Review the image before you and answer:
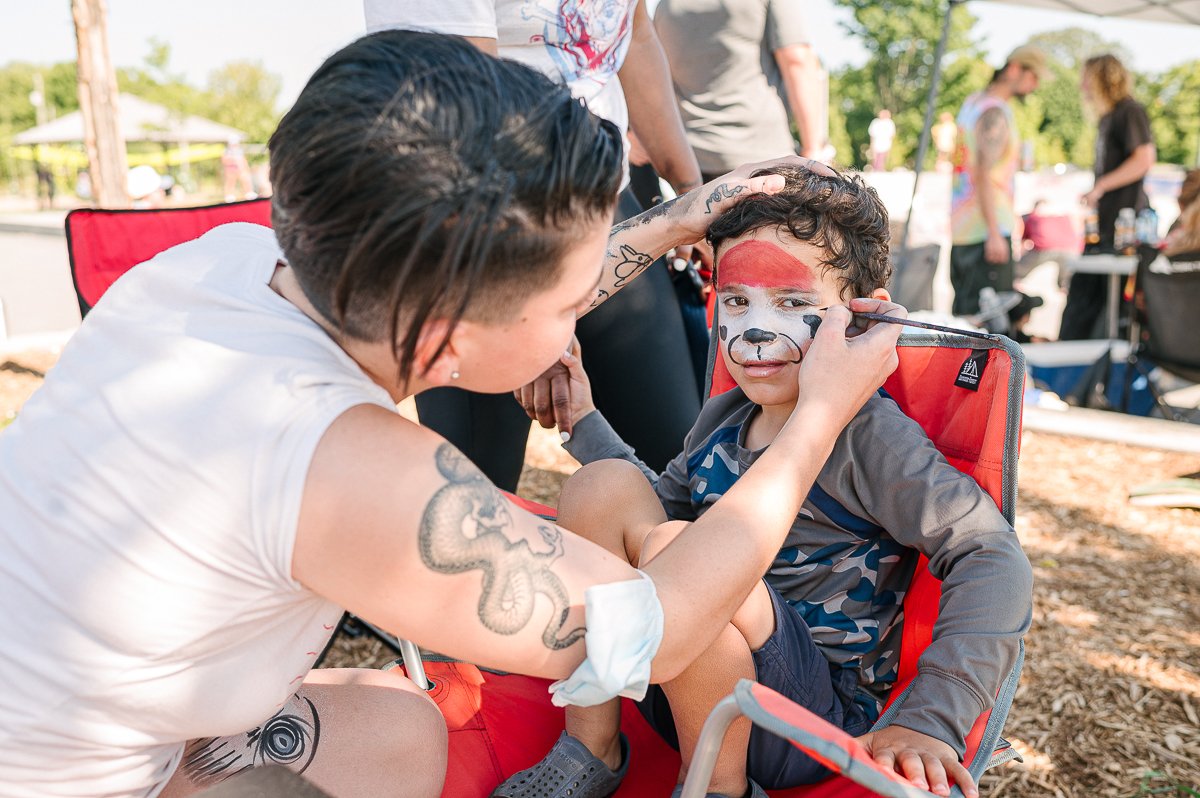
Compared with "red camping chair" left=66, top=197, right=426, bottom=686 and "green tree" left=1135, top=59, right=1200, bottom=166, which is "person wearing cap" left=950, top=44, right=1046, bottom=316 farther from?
"green tree" left=1135, top=59, right=1200, bottom=166

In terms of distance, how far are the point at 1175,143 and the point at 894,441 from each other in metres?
34.9

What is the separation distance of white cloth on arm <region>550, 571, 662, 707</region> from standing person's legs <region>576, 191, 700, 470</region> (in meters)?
1.26

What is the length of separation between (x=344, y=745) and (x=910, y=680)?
866 mm

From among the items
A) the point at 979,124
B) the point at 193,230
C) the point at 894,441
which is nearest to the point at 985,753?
the point at 894,441

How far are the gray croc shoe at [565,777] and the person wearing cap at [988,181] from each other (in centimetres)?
501

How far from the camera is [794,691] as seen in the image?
148 centimetres

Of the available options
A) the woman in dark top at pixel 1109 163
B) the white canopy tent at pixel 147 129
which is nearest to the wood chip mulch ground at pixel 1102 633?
the woman in dark top at pixel 1109 163

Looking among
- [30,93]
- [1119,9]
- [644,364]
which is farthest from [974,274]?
[30,93]

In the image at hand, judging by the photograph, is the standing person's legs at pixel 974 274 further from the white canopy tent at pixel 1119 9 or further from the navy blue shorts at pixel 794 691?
the navy blue shorts at pixel 794 691

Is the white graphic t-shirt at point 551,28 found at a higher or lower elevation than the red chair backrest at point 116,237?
higher

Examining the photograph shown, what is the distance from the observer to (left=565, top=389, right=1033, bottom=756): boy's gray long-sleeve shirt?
4.49 ft

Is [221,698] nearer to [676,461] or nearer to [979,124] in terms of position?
[676,461]

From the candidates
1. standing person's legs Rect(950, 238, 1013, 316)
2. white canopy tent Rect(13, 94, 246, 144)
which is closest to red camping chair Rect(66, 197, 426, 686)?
standing person's legs Rect(950, 238, 1013, 316)

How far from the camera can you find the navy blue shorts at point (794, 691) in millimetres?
1475
